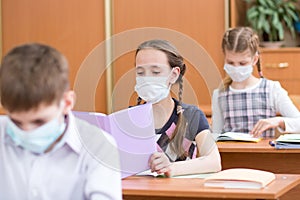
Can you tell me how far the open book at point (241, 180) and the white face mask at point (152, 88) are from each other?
0.44 m

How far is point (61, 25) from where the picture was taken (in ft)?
20.0

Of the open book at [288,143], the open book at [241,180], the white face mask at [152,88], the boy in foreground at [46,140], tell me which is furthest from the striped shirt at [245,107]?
the boy in foreground at [46,140]

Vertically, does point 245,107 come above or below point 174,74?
below

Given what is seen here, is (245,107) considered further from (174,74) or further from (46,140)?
(46,140)

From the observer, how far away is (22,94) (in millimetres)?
1693

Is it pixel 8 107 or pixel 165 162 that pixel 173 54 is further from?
pixel 8 107

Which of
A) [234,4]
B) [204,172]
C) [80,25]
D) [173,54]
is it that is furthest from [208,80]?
[80,25]

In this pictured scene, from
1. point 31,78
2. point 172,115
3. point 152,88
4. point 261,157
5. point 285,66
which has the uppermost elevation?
point 31,78

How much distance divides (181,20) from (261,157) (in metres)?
2.67

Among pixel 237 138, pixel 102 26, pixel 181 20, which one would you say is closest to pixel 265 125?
pixel 237 138

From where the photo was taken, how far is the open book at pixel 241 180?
2.22m

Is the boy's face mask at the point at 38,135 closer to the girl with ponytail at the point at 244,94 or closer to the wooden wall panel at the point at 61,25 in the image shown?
the girl with ponytail at the point at 244,94

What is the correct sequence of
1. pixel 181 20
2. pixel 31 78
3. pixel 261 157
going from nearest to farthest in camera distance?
pixel 31 78, pixel 261 157, pixel 181 20

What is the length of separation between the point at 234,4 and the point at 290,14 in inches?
16.5
